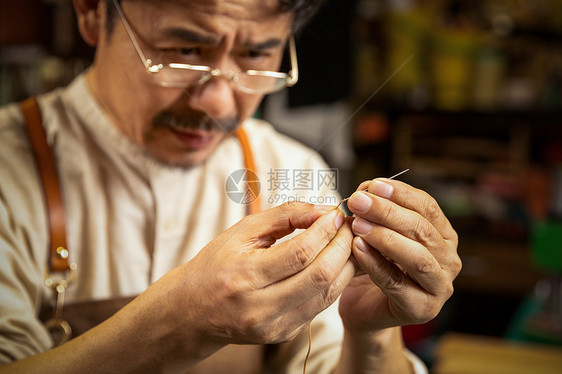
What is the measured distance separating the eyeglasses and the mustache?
3 cm

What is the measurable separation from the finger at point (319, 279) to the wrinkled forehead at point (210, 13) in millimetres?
207

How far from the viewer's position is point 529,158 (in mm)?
2137

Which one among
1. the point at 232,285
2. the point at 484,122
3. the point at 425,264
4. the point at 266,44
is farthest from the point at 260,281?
the point at 484,122

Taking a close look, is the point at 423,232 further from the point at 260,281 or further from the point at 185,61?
the point at 185,61

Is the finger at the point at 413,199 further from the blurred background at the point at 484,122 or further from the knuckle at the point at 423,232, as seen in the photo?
the blurred background at the point at 484,122

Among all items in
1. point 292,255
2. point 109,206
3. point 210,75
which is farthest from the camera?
point 109,206

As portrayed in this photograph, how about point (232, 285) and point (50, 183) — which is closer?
point (232, 285)

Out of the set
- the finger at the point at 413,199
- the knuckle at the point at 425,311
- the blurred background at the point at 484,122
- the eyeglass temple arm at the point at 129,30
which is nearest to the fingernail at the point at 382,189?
the finger at the point at 413,199

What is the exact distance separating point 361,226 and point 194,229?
9.6 inches

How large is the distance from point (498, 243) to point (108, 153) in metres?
1.72

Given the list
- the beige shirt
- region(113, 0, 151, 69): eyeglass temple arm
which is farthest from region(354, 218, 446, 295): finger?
region(113, 0, 151, 69): eyeglass temple arm

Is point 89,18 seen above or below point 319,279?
above

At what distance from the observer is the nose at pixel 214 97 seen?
507mm

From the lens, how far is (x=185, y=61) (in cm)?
49
